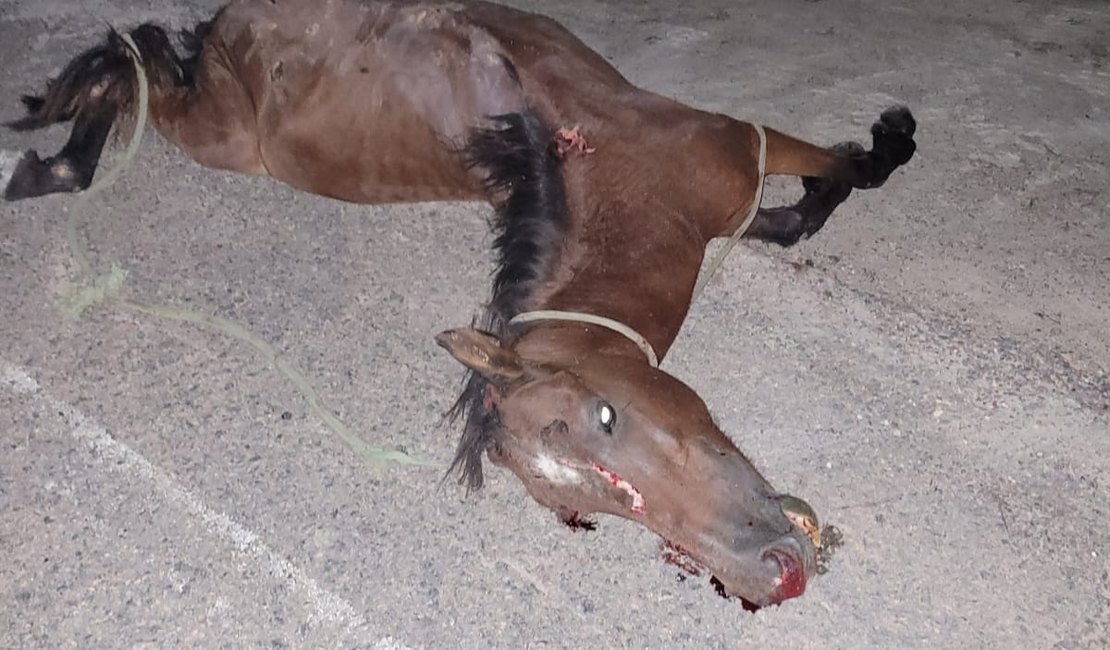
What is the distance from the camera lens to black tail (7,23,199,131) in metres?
2.81

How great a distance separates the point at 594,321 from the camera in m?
1.90

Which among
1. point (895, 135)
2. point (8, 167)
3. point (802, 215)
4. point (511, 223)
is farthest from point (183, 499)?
point (895, 135)

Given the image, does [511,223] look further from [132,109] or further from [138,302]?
[132,109]

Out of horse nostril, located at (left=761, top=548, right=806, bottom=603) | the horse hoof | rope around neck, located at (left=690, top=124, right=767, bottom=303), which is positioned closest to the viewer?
horse nostril, located at (left=761, top=548, right=806, bottom=603)

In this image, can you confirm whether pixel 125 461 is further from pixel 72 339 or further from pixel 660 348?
pixel 660 348

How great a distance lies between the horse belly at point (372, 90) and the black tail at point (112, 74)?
232 mm

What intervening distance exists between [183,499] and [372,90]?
1082 mm

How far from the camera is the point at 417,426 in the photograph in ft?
8.02

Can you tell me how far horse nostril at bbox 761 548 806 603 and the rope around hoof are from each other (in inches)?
41.5

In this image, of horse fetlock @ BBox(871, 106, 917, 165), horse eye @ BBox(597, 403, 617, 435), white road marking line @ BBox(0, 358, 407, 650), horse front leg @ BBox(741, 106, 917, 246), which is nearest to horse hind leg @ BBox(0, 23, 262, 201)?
white road marking line @ BBox(0, 358, 407, 650)

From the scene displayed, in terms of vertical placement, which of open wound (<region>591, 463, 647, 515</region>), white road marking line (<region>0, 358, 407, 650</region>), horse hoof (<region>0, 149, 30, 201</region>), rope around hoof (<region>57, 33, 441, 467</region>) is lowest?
white road marking line (<region>0, 358, 407, 650</region>)

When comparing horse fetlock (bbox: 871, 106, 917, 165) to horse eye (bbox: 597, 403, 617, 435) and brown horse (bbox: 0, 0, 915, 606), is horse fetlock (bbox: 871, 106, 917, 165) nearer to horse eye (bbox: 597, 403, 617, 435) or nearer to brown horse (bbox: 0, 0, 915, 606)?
brown horse (bbox: 0, 0, 915, 606)

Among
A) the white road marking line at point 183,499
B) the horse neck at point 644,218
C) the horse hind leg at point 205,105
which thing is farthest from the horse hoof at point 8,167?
the horse neck at point 644,218

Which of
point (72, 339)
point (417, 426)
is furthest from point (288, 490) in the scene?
point (72, 339)
